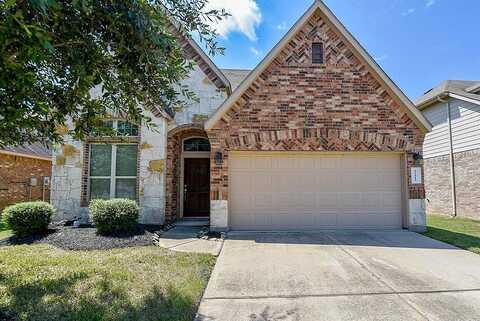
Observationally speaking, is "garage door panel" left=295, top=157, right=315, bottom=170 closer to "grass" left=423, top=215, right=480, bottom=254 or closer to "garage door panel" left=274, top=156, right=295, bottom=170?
"garage door panel" left=274, top=156, right=295, bottom=170

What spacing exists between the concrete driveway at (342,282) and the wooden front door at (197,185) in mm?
3753

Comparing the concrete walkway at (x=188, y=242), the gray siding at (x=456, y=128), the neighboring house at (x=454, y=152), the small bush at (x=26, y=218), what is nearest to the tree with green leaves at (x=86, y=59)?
the concrete walkway at (x=188, y=242)

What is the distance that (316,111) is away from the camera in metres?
8.56

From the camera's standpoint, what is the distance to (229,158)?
8.55 meters

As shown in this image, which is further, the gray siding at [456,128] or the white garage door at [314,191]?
the gray siding at [456,128]

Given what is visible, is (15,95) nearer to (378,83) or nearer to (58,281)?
(58,281)

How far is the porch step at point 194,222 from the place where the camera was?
957 cm

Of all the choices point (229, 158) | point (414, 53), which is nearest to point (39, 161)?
point (229, 158)

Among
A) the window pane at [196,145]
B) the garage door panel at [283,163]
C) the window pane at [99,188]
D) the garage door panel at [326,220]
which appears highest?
the window pane at [196,145]

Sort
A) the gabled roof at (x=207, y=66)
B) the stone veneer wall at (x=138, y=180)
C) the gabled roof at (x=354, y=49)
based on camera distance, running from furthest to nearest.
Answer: the gabled roof at (x=207, y=66) → the stone veneer wall at (x=138, y=180) → the gabled roof at (x=354, y=49)

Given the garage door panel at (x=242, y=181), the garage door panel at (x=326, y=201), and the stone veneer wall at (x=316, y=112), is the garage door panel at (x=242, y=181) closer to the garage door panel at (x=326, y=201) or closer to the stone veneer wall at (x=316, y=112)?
the stone veneer wall at (x=316, y=112)

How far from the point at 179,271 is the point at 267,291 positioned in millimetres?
1648

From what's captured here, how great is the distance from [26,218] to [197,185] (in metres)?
5.18

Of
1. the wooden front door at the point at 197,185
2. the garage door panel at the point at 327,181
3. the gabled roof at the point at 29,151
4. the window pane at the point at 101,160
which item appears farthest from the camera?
the gabled roof at the point at 29,151
